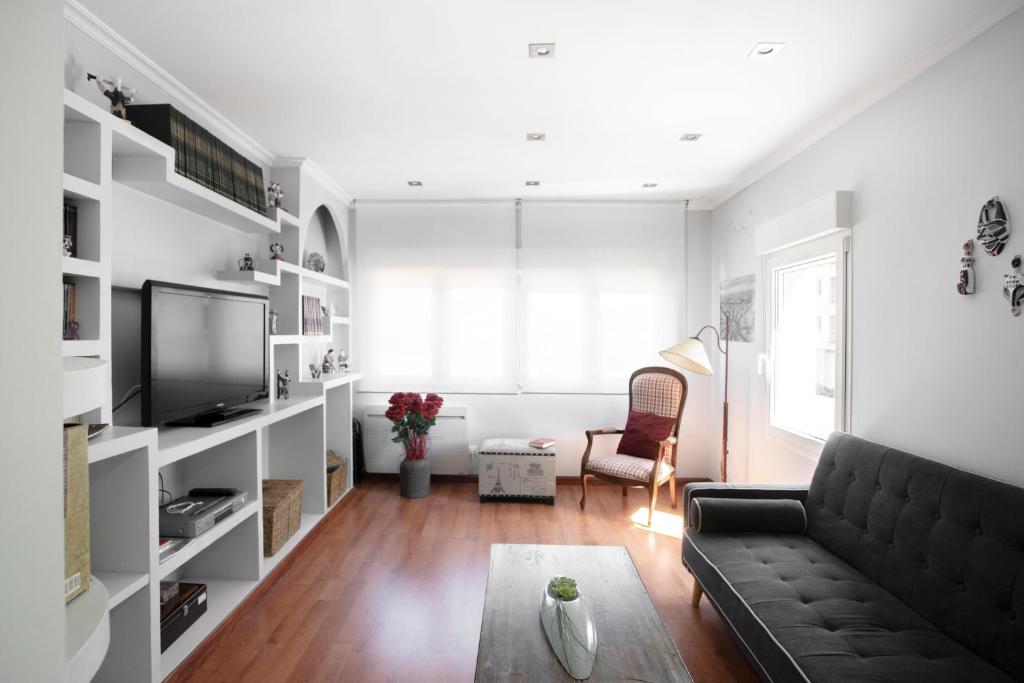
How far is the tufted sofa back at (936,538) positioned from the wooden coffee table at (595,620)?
3.14ft

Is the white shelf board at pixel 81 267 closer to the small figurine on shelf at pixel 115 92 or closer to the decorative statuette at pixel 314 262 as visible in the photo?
the small figurine on shelf at pixel 115 92

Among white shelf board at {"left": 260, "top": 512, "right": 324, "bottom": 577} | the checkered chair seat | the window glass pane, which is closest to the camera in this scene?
white shelf board at {"left": 260, "top": 512, "right": 324, "bottom": 577}

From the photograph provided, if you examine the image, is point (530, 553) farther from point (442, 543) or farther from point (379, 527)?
point (379, 527)

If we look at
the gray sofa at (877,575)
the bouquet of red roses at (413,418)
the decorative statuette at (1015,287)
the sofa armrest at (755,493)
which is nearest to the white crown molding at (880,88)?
the decorative statuette at (1015,287)

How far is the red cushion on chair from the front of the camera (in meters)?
4.40

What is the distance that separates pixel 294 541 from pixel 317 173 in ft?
8.88

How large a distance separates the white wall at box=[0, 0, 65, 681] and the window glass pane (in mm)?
3463

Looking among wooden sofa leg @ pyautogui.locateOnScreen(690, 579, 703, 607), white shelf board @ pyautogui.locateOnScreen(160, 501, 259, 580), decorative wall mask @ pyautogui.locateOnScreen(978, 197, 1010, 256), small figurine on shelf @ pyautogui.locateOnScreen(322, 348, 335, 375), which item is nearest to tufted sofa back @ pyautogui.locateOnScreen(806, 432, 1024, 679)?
wooden sofa leg @ pyautogui.locateOnScreen(690, 579, 703, 607)

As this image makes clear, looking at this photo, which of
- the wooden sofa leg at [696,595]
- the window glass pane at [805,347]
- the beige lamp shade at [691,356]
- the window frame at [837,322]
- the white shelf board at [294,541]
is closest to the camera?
the wooden sofa leg at [696,595]

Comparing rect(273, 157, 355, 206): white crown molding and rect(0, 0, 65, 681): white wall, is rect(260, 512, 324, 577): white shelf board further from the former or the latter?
rect(0, 0, 65, 681): white wall

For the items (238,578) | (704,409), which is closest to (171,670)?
(238,578)

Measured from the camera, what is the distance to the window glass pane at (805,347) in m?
3.33

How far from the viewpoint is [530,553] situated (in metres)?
2.54

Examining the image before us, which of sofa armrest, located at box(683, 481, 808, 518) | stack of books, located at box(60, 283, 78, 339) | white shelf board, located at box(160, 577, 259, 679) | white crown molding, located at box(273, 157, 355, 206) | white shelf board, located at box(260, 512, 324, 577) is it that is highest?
white crown molding, located at box(273, 157, 355, 206)
